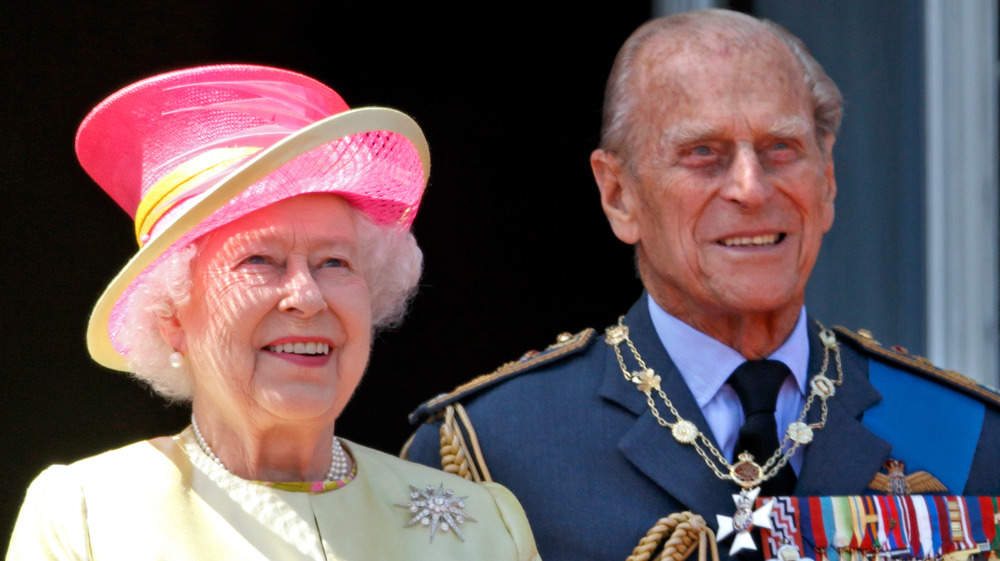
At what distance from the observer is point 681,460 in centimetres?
275

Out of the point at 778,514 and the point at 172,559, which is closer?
the point at 172,559

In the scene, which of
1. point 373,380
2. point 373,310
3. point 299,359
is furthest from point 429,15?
point 299,359

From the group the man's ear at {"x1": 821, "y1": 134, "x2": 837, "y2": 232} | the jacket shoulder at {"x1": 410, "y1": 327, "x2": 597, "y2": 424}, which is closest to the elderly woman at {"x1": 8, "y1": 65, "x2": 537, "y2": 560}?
the jacket shoulder at {"x1": 410, "y1": 327, "x2": 597, "y2": 424}

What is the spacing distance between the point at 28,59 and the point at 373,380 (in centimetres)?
136

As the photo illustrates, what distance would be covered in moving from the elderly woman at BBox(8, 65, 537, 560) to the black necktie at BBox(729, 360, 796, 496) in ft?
1.68

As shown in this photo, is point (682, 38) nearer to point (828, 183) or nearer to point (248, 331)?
point (828, 183)

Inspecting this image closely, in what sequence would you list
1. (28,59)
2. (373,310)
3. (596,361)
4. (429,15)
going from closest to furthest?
(373,310) < (596,361) < (28,59) < (429,15)

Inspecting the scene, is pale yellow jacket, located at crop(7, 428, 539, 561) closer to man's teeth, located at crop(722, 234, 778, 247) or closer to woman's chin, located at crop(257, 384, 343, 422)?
woman's chin, located at crop(257, 384, 343, 422)

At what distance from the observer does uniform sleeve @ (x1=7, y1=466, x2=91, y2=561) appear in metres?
2.19

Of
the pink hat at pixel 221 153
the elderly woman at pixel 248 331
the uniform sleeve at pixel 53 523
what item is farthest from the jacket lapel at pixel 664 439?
the uniform sleeve at pixel 53 523

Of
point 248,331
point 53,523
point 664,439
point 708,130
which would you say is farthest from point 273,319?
point 708,130

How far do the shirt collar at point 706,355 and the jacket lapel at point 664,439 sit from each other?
0.02 m

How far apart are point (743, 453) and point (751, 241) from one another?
41cm

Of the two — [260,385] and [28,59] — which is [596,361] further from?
[28,59]
